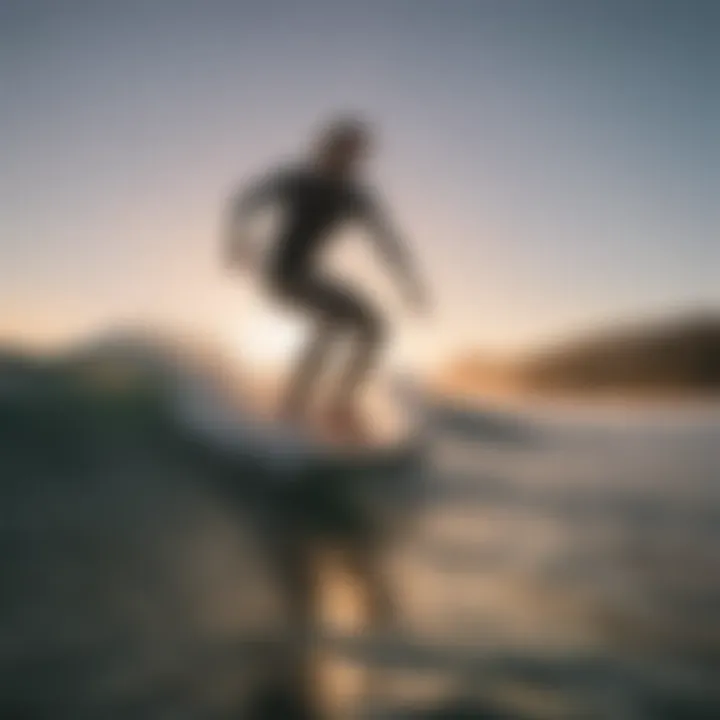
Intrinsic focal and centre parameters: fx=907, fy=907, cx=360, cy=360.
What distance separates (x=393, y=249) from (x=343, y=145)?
17 cm

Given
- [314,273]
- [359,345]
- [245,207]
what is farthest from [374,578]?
[245,207]

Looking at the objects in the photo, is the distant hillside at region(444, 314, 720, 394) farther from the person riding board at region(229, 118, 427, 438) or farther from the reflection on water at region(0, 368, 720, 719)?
the person riding board at region(229, 118, 427, 438)

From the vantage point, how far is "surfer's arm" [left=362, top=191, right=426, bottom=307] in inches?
52.5

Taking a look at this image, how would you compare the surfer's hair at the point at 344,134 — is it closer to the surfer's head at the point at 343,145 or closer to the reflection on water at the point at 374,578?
the surfer's head at the point at 343,145

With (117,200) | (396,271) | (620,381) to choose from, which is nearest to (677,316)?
(620,381)

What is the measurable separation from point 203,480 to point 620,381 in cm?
65

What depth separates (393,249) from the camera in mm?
1337

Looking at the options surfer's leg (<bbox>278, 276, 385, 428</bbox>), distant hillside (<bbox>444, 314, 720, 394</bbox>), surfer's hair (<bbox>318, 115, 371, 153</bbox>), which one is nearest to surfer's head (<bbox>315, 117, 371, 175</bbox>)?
surfer's hair (<bbox>318, 115, 371, 153</bbox>)

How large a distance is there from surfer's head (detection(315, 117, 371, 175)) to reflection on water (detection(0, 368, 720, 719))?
42 cm

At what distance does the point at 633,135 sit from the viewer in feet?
4.66

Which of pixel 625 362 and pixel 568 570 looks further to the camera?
pixel 625 362

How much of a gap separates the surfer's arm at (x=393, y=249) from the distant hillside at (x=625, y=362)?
0.42 ft

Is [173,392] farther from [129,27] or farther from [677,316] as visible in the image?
[677,316]

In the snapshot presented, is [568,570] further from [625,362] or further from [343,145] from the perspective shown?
[343,145]
